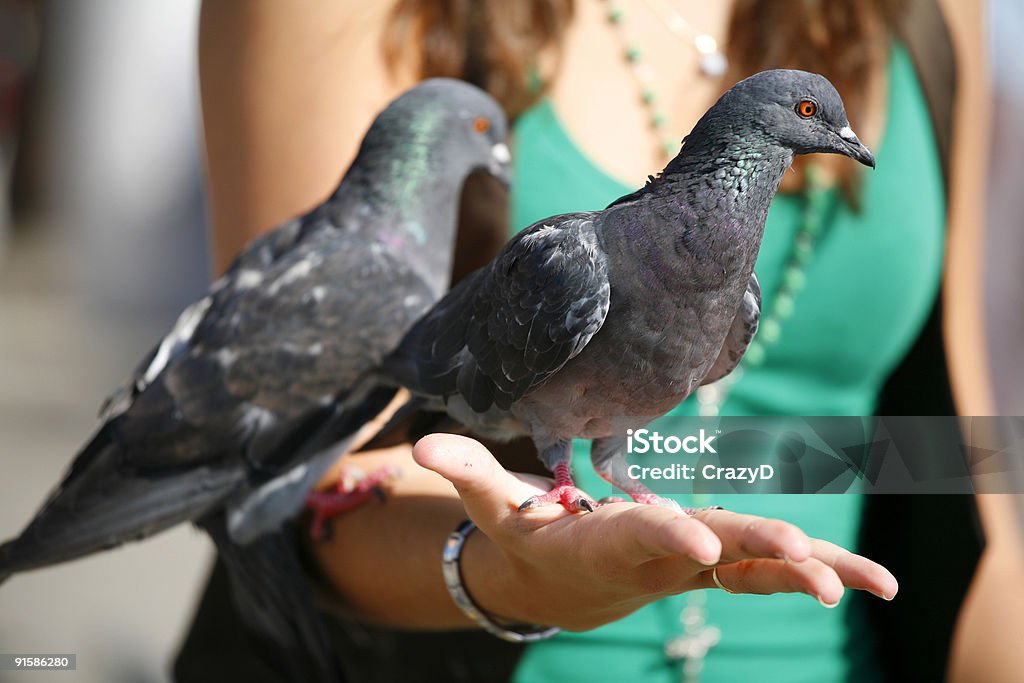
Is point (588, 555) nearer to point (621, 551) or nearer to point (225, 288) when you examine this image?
point (621, 551)

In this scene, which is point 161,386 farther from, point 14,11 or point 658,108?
point 14,11

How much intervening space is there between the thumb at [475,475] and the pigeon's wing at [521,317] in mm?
92

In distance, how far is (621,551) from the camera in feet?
2.63

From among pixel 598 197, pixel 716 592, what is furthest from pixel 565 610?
pixel 716 592

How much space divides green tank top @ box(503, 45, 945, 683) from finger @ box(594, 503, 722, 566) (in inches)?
26.0

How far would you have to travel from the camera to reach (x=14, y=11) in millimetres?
5738

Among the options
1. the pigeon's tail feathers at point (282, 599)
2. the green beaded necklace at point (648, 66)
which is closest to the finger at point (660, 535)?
the green beaded necklace at point (648, 66)

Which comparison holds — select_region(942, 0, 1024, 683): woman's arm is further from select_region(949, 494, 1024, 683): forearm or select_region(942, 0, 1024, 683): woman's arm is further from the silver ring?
the silver ring

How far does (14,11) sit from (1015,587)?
641 centimetres

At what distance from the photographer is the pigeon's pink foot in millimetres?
1514

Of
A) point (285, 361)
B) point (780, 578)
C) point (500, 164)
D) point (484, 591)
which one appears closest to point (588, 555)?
point (780, 578)

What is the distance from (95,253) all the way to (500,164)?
4773 mm

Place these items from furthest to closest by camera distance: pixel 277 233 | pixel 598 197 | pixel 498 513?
pixel 277 233, pixel 598 197, pixel 498 513

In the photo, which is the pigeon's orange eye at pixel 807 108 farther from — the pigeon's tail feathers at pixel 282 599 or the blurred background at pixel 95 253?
the blurred background at pixel 95 253
